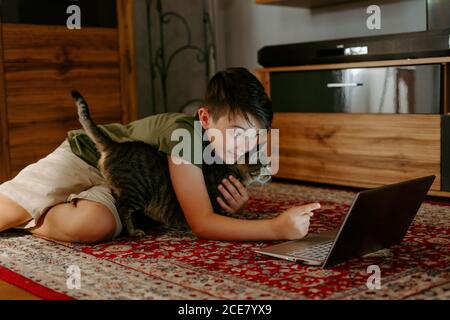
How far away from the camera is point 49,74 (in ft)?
8.69

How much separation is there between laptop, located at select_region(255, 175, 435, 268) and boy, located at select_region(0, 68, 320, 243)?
0.07 metres

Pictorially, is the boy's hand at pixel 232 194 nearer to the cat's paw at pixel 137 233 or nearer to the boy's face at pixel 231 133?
the boy's face at pixel 231 133

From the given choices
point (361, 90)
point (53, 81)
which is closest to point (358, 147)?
point (361, 90)

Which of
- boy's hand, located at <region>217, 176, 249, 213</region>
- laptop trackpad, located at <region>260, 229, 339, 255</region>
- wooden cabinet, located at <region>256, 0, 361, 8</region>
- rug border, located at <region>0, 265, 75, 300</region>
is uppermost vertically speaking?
wooden cabinet, located at <region>256, 0, 361, 8</region>

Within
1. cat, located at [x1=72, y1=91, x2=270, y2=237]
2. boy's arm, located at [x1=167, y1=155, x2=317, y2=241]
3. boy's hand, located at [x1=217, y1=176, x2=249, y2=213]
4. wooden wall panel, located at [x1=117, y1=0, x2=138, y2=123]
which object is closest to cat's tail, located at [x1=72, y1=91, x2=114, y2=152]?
cat, located at [x1=72, y1=91, x2=270, y2=237]

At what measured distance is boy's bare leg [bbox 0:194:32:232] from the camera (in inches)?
63.6

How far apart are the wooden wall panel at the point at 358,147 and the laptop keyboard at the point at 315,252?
0.93 m

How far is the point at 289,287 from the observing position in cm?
115

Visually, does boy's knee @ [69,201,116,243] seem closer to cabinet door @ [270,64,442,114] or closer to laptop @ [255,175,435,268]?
laptop @ [255,175,435,268]

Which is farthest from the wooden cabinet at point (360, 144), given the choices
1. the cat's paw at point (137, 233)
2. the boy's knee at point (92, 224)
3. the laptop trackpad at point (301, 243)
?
the boy's knee at point (92, 224)

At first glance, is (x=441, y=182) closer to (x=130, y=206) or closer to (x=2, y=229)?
(x=130, y=206)

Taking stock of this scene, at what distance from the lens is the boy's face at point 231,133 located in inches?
56.6

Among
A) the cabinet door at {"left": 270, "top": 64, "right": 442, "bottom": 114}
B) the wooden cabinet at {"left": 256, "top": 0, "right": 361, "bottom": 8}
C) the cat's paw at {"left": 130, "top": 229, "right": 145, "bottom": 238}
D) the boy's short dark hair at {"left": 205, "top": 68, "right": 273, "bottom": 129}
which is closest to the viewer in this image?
the boy's short dark hair at {"left": 205, "top": 68, "right": 273, "bottom": 129}

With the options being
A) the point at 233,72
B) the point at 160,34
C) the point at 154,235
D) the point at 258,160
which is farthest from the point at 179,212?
the point at 160,34
